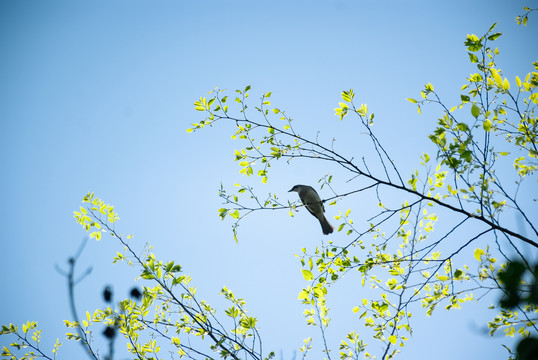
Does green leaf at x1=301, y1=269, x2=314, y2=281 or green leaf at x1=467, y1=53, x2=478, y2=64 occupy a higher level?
green leaf at x1=467, y1=53, x2=478, y2=64

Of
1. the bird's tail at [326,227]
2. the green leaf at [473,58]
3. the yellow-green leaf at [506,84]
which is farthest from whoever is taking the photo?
the bird's tail at [326,227]

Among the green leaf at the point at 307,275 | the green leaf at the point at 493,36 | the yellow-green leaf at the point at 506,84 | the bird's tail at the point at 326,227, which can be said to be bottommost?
the green leaf at the point at 307,275

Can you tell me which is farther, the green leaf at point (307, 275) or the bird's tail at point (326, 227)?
the bird's tail at point (326, 227)

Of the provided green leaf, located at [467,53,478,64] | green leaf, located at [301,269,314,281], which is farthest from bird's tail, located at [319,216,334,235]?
green leaf, located at [467,53,478,64]

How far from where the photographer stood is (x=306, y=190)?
24.2ft

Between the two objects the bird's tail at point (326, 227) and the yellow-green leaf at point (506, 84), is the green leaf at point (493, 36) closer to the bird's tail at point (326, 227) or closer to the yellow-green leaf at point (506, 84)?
the yellow-green leaf at point (506, 84)

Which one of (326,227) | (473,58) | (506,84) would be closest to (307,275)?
(506,84)

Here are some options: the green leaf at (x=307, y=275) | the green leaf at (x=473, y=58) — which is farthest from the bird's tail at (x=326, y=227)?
the green leaf at (x=473, y=58)

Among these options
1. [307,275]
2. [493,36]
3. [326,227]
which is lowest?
[307,275]

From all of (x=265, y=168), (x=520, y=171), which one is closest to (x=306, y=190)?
(x=265, y=168)

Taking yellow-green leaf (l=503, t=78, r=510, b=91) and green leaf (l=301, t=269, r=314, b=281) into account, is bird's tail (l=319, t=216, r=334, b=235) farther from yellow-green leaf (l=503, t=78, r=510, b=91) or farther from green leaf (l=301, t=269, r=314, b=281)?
yellow-green leaf (l=503, t=78, r=510, b=91)

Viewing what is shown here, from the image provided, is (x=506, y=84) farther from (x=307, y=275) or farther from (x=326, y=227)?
(x=326, y=227)

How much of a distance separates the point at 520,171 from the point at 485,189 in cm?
104

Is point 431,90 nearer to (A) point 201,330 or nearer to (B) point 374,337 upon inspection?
(B) point 374,337
